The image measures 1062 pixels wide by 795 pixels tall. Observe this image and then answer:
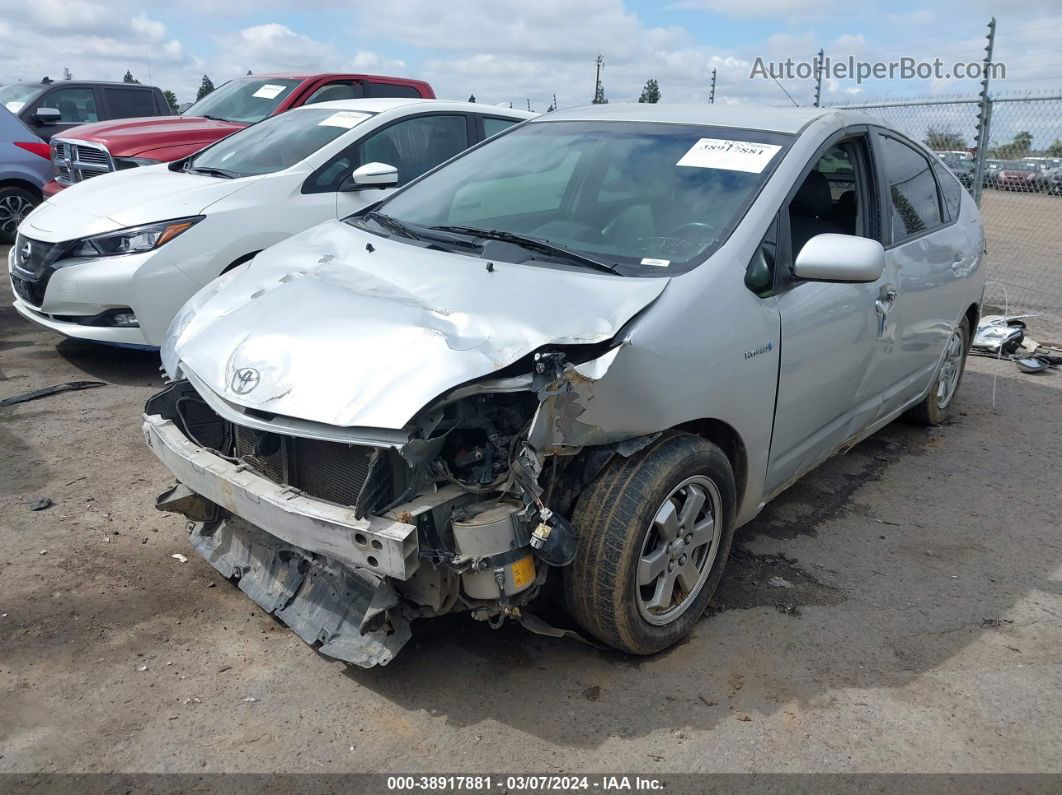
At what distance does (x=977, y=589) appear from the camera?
372 centimetres

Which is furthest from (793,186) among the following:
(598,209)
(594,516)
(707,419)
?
(594,516)

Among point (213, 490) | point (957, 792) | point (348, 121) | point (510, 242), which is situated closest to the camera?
point (957, 792)

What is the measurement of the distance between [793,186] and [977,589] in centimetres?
185

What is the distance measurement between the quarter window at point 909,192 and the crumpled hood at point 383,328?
197cm

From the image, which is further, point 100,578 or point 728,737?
point 100,578

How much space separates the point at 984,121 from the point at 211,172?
23.3 feet

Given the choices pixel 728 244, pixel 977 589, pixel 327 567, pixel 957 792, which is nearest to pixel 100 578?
pixel 327 567

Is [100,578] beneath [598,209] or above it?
beneath

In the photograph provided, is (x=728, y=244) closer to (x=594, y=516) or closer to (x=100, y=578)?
(x=594, y=516)

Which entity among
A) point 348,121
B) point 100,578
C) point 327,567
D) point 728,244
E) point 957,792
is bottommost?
point 957,792

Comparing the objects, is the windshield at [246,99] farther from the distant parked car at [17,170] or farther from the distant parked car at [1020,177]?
the distant parked car at [1020,177]

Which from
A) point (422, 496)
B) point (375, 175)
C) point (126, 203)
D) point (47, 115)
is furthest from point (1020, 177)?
point (47, 115)

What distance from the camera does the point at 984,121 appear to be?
855cm

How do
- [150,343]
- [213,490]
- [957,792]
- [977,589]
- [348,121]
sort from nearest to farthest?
[957,792], [213,490], [977,589], [150,343], [348,121]
